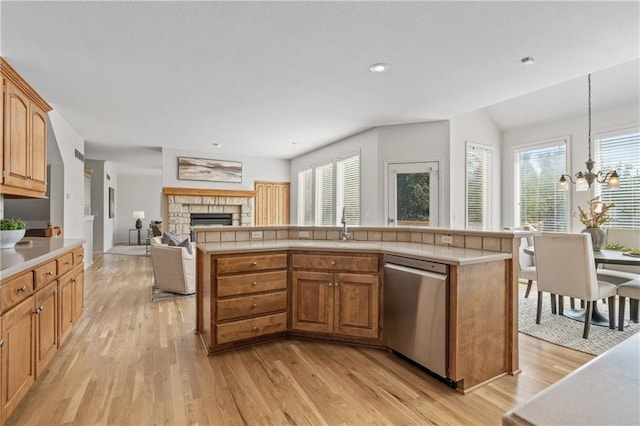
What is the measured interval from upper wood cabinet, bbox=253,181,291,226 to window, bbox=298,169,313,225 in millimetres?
535

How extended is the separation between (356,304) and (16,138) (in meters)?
3.27

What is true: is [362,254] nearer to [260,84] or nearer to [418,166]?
[260,84]

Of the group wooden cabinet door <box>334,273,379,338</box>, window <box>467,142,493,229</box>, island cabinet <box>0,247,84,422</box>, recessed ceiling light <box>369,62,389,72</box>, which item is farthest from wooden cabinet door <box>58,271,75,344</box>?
window <box>467,142,493,229</box>

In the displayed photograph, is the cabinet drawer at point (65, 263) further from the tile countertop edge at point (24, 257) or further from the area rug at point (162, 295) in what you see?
the area rug at point (162, 295)

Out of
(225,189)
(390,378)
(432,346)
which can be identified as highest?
(225,189)

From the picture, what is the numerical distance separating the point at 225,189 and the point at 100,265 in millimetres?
3036

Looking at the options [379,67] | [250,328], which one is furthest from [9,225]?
[379,67]

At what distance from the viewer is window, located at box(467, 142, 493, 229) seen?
5320mm

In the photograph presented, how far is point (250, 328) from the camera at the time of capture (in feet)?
8.75

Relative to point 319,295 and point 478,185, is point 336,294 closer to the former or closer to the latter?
point 319,295

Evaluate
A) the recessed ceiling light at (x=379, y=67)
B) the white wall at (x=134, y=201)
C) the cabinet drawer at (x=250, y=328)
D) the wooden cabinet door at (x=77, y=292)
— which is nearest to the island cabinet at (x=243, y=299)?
the cabinet drawer at (x=250, y=328)

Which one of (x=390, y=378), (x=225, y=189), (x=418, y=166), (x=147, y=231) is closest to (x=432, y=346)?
(x=390, y=378)

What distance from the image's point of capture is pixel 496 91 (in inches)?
145

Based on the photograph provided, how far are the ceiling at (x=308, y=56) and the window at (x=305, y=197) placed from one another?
→ 3.12 m
